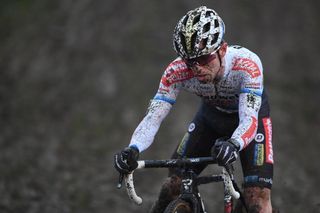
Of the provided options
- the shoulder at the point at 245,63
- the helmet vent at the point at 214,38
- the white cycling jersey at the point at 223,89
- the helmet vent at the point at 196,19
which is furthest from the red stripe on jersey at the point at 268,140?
the helmet vent at the point at 196,19

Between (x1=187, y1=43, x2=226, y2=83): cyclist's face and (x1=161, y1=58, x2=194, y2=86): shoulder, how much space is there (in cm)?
37

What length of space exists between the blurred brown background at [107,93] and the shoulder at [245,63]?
16.5ft

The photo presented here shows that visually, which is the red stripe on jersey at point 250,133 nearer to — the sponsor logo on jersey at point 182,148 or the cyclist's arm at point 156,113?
the cyclist's arm at point 156,113

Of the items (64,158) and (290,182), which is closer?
(290,182)

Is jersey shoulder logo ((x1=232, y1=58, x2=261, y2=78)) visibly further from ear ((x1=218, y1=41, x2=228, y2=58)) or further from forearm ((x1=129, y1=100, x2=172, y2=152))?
forearm ((x1=129, y1=100, x2=172, y2=152))

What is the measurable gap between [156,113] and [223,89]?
852 mm

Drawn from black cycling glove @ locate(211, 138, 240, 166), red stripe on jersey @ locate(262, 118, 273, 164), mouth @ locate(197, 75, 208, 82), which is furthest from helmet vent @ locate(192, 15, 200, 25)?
red stripe on jersey @ locate(262, 118, 273, 164)

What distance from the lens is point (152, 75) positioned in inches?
674

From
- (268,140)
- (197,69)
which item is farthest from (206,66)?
(268,140)

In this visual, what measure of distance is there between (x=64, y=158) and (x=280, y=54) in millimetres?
7931

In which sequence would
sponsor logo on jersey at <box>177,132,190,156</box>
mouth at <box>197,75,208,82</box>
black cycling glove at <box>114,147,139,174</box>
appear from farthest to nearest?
sponsor logo on jersey at <box>177,132,190,156</box>
mouth at <box>197,75,208,82</box>
black cycling glove at <box>114,147,139,174</box>

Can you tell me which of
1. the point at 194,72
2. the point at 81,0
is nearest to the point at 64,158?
the point at 81,0

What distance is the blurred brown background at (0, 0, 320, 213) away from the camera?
1318 centimetres

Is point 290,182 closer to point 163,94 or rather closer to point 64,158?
point 64,158
